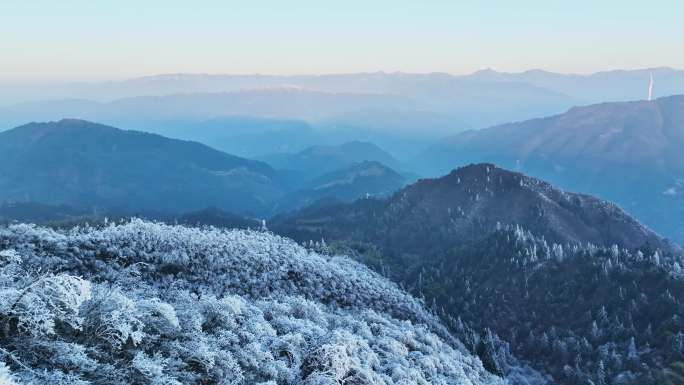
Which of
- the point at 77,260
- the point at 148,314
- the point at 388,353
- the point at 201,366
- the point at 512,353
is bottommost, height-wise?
the point at 512,353

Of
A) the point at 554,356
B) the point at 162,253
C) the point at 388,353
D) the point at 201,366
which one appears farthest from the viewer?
the point at 554,356

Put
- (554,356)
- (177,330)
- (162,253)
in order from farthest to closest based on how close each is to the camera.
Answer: (554,356), (162,253), (177,330)

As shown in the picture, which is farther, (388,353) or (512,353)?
(512,353)

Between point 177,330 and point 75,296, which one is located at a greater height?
point 75,296

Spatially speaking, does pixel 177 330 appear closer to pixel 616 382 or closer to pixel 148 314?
pixel 148 314

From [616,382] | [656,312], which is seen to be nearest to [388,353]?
[616,382]

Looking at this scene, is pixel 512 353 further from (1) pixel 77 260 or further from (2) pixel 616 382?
(1) pixel 77 260
